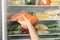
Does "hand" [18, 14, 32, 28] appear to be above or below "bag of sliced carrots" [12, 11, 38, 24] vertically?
below

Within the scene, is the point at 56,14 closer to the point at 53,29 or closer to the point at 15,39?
the point at 53,29

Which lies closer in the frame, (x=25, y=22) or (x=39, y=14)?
(x=25, y=22)

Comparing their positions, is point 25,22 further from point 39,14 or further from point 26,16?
point 39,14

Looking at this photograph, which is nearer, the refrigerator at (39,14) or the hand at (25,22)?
the hand at (25,22)

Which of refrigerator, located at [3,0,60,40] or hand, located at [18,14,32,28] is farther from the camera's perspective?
refrigerator, located at [3,0,60,40]

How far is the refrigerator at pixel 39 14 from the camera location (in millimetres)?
1887

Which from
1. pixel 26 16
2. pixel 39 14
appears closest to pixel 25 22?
pixel 26 16

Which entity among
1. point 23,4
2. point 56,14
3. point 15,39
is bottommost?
point 15,39

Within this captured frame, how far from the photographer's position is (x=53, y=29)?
1984 mm

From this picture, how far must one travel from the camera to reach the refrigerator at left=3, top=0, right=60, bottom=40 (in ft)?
6.19

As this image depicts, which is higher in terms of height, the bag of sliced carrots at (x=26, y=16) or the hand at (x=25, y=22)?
the bag of sliced carrots at (x=26, y=16)

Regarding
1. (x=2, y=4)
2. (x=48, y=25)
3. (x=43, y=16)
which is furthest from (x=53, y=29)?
(x=2, y=4)

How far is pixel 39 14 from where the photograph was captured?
77.4 inches

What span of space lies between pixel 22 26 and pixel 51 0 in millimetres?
476
